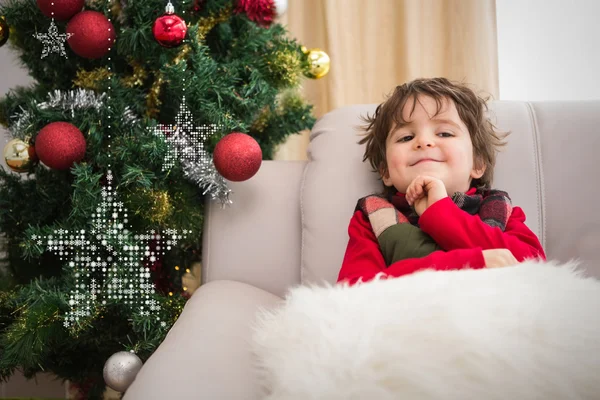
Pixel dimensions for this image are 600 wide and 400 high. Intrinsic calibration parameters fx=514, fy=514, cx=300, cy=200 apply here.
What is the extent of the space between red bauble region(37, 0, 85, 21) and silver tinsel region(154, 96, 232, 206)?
30 cm

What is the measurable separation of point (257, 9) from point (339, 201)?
526mm

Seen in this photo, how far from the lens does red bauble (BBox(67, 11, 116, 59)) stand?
1106 millimetres

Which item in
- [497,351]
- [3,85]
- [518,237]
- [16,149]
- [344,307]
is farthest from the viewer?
[3,85]

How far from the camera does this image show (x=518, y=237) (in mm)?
1047

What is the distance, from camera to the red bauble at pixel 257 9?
128cm

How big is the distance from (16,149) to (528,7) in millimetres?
1675

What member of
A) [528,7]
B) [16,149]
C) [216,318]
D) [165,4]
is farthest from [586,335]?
[528,7]

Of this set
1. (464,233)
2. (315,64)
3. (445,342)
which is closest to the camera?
(445,342)

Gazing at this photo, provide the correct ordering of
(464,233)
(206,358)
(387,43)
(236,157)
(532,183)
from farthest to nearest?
(387,43), (532,183), (236,157), (464,233), (206,358)

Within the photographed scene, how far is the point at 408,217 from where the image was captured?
3.78 feet

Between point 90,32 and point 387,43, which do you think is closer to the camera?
point 90,32

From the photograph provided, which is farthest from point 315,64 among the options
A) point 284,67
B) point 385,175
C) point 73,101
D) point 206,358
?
point 206,358

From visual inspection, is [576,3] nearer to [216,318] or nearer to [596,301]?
[596,301]

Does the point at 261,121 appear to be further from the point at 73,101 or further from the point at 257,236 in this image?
the point at 73,101
